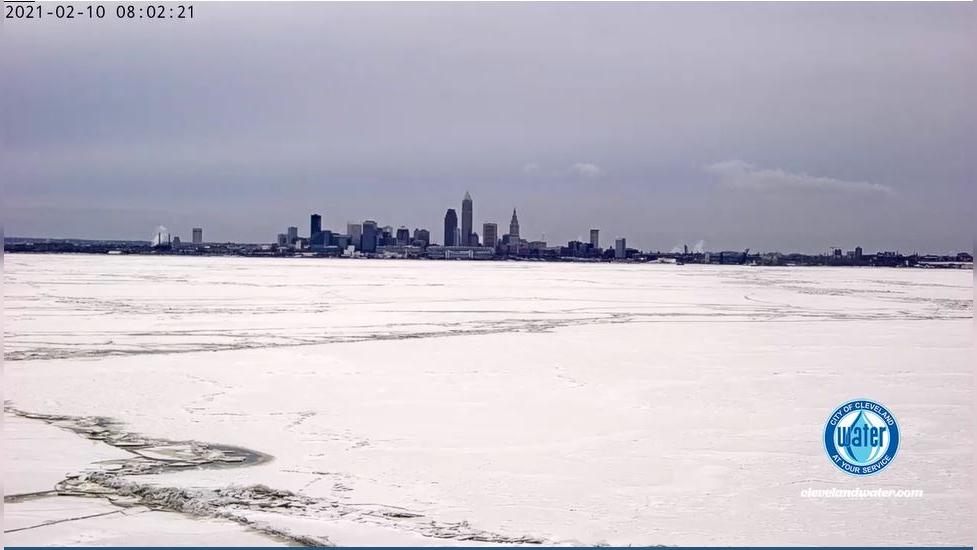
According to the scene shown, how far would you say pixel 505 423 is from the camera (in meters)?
6.45

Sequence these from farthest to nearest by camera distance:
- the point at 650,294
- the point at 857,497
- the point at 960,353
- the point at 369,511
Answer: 1. the point at 650,294
2. the point at 960,353
3. the point at 857,497
4. the point at 369,511

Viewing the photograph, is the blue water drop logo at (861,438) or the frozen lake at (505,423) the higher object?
the blue water drop logo at (861,438)

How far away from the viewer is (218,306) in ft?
56.6

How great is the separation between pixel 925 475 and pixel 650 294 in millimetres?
20075

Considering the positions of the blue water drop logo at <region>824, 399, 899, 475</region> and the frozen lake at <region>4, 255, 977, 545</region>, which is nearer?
the frozen lake at <region>4, 255, 977, 545</region>

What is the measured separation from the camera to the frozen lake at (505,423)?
14.0 ft

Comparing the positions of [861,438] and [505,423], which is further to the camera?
[505,423]

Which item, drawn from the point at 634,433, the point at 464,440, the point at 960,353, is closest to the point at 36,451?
the point at 464,440

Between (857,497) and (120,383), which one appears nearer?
(857,497)

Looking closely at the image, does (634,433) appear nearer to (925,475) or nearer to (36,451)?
(925,475)

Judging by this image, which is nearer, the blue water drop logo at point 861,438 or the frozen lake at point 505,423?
the frozen lake at point 505,423

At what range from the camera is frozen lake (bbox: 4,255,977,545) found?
4.25 m

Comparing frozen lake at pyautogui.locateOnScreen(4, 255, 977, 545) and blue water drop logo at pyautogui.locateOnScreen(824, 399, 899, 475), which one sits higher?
blue water drop logo at pyautogui.locateOnScreen(824, 399, 899, 475)

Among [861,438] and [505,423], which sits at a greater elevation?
[861,438]
